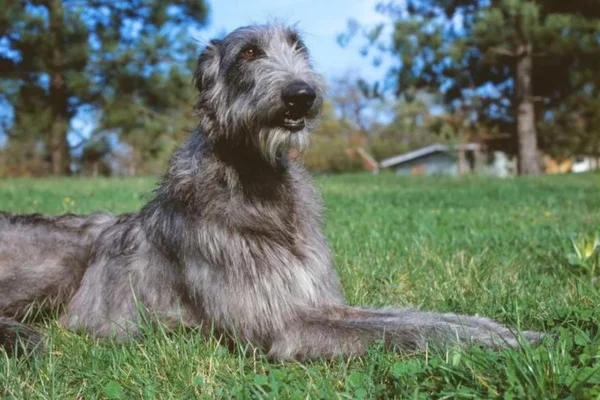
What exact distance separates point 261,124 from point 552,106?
28.2m

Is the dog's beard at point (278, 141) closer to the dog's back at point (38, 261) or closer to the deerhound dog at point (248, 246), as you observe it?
the deerhound dog at point (248, 246)

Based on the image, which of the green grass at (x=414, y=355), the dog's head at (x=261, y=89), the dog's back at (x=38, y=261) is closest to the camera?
the green grass at (x=414, y=355)

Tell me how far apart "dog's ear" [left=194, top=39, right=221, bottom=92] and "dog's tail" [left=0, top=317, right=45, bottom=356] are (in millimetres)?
1753

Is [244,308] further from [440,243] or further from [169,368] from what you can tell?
[440,243]

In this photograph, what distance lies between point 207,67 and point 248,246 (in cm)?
118

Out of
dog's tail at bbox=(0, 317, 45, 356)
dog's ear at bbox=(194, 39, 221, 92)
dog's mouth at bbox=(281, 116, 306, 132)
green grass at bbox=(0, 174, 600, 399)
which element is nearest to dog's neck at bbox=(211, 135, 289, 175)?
dog's mouth at bbox=(281, 116, 306, 132)

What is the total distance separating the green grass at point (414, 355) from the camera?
2.43 meters

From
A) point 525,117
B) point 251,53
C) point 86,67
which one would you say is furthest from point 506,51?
point 251,53

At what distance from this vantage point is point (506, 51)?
24297mm

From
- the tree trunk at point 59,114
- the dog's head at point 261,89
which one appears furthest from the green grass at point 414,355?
the tree trunk at point 59,114

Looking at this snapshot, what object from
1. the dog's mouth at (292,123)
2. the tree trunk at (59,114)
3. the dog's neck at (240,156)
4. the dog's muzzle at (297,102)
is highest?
the tree trunk at (59,114)

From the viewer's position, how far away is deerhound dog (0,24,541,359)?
10.8ft

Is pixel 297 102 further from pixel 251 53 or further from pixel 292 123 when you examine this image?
pixel 251 53

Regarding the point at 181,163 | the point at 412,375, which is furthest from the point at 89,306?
the point at 412,375
